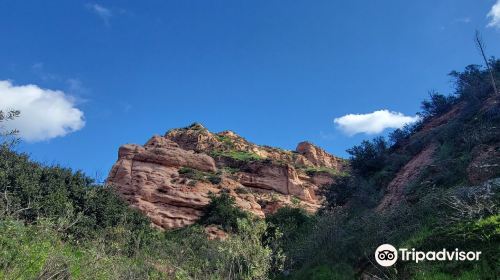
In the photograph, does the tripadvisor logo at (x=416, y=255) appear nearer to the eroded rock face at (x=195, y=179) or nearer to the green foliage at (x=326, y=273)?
the green foliage at (x=326, y=273)

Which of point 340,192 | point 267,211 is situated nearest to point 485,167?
point 340,192

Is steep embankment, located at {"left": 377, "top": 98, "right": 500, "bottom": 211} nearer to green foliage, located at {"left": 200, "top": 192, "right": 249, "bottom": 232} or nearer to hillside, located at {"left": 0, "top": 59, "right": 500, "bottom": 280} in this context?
hillside, located at {"left": 0, "top": 59, "right": 500, "bottom": 280}

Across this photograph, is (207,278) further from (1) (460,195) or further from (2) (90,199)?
(2) (90,199)

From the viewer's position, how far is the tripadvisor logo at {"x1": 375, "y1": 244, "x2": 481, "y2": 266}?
905 centimetres

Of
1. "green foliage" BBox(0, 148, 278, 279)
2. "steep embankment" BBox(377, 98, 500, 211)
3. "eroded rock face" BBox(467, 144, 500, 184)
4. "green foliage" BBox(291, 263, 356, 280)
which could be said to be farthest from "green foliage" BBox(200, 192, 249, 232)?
"eroded rock face" BBox(467, 144, 500, 184)

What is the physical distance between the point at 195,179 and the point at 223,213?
729 centimetres

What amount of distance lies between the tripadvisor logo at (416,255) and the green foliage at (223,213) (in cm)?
2349

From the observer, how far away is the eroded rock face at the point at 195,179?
1467 inches

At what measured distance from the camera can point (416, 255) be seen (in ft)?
33.2

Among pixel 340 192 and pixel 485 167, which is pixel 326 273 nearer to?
pixel 485 167

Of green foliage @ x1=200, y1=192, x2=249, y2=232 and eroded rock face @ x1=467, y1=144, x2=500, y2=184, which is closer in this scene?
eroded rock face @ x1=467, y1=144, x2=500, y2=184

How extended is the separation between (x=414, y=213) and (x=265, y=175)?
135 ft

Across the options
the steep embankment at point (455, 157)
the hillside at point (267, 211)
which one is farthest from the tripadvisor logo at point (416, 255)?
the steep embankment at point (455, 157)

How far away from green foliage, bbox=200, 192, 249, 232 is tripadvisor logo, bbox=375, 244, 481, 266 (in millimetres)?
23485
